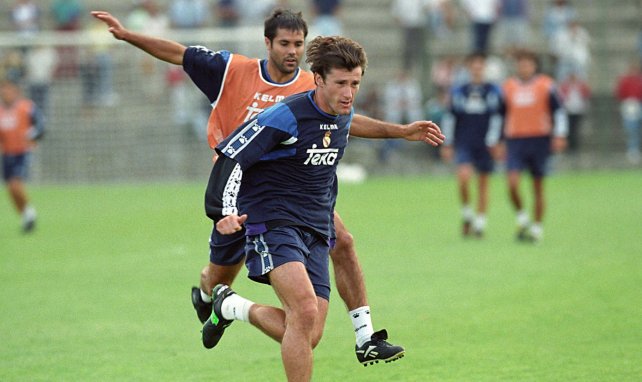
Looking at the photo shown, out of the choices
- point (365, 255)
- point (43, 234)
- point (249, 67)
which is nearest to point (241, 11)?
point (43, 234)

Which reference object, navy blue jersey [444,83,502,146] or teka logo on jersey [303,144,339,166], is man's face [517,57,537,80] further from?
teka logo on jersey [303,144,339,166]

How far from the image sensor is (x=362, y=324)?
25.6 ft

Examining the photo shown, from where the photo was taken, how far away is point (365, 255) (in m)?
14.9

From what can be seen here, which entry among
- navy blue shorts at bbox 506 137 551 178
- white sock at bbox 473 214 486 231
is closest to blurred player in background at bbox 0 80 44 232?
white sock at bbox 473 214 486 231

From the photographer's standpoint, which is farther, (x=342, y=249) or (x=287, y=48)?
(x=287, y=48)

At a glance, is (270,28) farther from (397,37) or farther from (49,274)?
(397,37)

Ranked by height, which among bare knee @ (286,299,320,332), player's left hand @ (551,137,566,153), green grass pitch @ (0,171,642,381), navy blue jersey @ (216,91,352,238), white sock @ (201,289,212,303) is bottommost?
green grass pitch @ (0,171,642,381)

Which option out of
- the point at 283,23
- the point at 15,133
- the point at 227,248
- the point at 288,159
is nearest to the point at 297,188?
the point at 288,159

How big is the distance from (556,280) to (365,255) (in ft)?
10.2

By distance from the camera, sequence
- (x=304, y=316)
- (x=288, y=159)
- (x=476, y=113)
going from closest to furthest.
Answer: (x=304, y=316) < (x=288, y=159) < (x=476, y=113)

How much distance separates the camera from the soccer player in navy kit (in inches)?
269

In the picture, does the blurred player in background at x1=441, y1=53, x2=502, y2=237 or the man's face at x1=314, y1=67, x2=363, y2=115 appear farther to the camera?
the blurred player in background at x1=441, y1=53, x2=502, y2=237

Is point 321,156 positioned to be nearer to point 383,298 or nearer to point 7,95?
point 383,298

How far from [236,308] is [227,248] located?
44.9 inches
